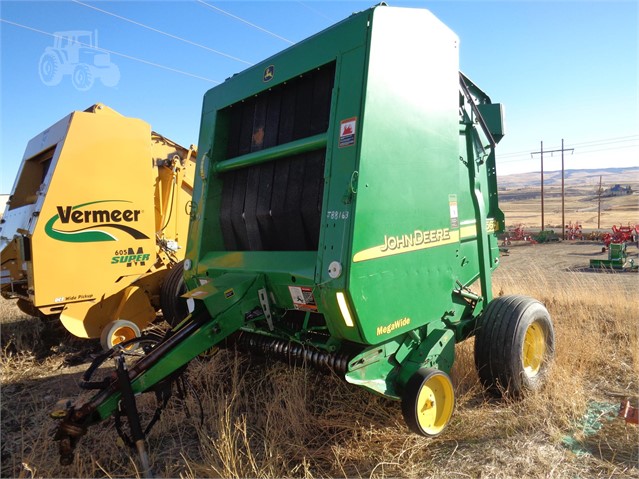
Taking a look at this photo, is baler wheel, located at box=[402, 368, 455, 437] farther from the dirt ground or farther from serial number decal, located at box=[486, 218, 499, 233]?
the dirt ground

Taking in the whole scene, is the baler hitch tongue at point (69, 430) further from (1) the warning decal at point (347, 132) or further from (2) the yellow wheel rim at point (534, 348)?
(2) the yellow wheel rim at point (534, 348)

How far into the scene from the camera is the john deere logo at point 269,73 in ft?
11.1

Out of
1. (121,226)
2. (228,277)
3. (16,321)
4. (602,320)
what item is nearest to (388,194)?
(228,277)

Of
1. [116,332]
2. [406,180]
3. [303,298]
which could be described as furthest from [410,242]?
[116,332]

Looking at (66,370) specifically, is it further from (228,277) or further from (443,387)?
(443,387)

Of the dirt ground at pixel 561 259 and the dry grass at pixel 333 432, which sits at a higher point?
the dirt ground at pixel 561 259

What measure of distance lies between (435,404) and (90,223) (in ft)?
14.2

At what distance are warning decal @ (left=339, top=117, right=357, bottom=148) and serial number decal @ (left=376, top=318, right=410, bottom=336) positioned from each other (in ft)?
3.66

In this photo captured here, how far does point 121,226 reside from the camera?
18.2 feet

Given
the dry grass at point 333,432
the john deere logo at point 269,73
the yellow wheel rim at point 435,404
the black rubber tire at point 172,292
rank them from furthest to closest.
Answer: the black rubber tire at point 172,292
the john deere logo at point 269,73
the yellow wheel rim at point 435,404
the dry grass at point 333,432

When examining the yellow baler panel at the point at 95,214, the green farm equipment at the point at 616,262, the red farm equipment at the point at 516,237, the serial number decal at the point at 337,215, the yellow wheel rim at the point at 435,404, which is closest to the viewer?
the serial number decal at the point at 337,215

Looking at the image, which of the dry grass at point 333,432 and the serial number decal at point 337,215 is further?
the dry grass at point 333,432

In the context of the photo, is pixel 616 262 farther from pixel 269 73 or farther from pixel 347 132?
pixel 347 132

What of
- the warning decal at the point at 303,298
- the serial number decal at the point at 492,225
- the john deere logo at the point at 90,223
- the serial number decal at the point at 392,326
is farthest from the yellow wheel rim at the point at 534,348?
the john deere logo at the point at 90,223
